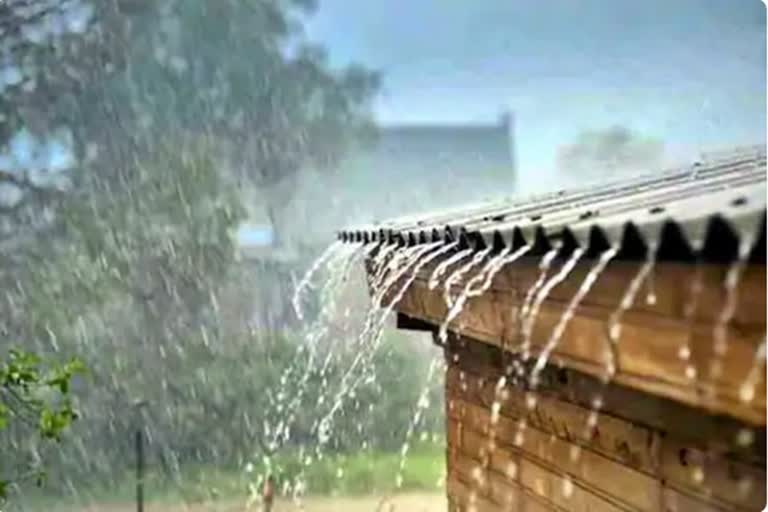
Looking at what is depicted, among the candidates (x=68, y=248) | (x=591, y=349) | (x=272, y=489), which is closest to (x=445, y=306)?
(x=591, y=349)

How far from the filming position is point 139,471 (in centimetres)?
390

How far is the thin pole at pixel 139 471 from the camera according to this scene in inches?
152

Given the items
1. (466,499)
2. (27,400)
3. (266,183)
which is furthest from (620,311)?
(266,183)

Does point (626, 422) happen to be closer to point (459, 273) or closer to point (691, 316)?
point (459, 273)

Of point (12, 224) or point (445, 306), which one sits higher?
point (12, 224)

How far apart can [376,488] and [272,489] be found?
1.16ft

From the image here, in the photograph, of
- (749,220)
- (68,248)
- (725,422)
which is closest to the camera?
(749,220)

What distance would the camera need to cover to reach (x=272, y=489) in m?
3.74

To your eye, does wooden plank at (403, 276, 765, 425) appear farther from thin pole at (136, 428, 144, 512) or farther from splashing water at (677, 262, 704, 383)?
thin pole at (136, 428, 144, 512)

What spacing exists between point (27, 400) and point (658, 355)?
113 inches

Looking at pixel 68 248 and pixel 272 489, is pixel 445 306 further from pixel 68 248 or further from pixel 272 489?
pixel 68 248

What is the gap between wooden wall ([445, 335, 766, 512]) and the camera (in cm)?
87

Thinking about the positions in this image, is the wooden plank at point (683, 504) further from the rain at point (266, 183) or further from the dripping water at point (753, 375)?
the rain at point (266, 183)

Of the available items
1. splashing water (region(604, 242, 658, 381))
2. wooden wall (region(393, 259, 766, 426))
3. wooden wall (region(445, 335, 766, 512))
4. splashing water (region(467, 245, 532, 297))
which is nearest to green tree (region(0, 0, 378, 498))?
wooden wall (region(445, 335, 766, 512))
